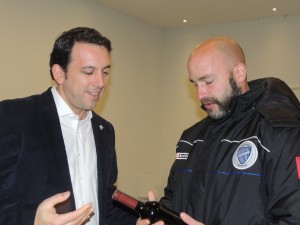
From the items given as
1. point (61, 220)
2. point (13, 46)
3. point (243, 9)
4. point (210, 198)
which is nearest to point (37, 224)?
point (61, 220)

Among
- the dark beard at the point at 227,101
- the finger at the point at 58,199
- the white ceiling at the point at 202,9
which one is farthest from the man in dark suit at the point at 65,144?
the white ceiling at the point at 202,9

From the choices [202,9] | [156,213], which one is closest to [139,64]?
[202,9]

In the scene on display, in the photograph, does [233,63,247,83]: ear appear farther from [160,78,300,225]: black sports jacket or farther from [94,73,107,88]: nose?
[94,73,107,88]: nose

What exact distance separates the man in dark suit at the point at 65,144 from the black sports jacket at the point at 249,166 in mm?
455

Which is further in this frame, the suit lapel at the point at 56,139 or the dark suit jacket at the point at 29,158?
the suit lapel at the point at 56,139

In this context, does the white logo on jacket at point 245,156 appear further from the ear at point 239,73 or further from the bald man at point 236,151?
the ear at point 239,73

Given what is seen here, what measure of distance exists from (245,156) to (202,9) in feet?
13.1

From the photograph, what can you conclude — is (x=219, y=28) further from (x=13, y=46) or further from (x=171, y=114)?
(x=13, y=46)

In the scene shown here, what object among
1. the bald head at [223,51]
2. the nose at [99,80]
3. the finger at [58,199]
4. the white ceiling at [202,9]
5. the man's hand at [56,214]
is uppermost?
the white ceiling at [202,9]

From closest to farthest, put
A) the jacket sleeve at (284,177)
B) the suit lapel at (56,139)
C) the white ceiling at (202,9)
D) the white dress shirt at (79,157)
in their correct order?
the jacket sleeve at (284,177) < the suit lapel at (56,139) < the white dress shirt at (79,157) < the white ceiling at (202,9)

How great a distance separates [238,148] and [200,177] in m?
0.25

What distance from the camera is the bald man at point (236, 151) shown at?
5.60 ft

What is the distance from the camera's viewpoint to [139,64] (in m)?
6.05

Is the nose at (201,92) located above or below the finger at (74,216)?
above
